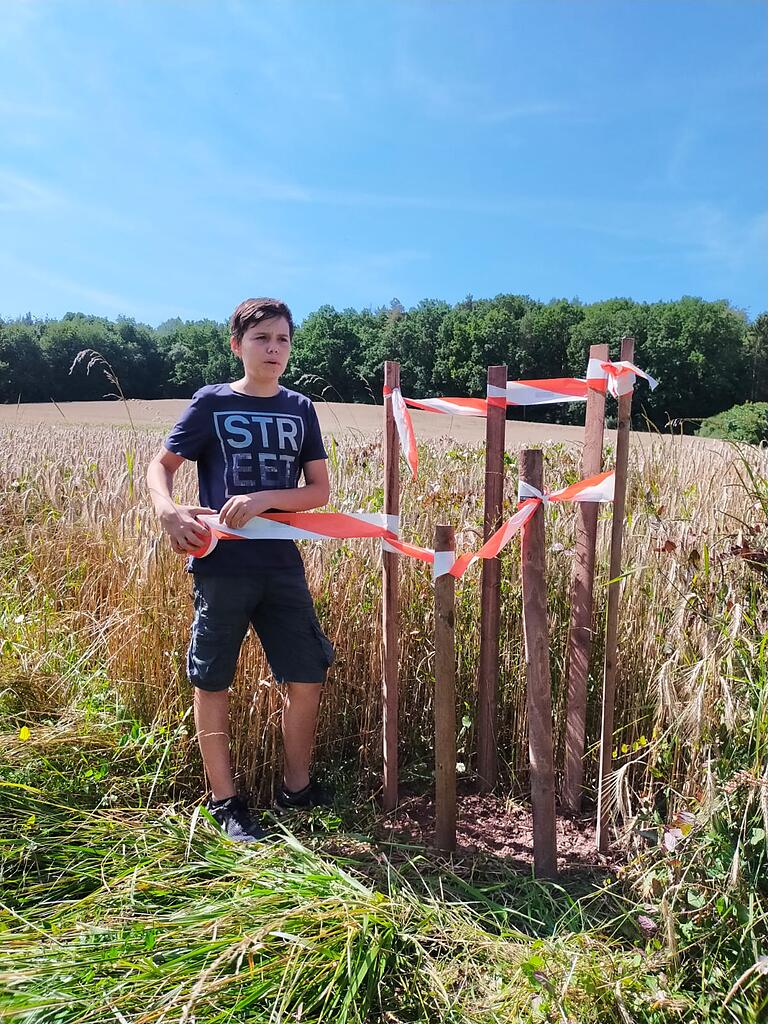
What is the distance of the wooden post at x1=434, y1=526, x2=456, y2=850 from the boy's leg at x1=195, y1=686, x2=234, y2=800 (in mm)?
771

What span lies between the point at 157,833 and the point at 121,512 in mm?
1845

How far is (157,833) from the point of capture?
2.30 meters

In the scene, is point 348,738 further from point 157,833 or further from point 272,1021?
point 272,1021

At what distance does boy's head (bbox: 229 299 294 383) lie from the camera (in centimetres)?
237

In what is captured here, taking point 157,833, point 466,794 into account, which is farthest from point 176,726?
point 466,794

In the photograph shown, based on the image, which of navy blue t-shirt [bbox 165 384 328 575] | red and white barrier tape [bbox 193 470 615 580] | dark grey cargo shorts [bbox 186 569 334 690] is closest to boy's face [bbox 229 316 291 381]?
navy blue t-shirt [bbox 165 384 328 575]

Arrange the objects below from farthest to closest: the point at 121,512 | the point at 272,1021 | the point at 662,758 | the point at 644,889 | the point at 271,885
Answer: the point at 121,512
the point at 662,758
the point at 271,885
the point at 644,889
the point at 272,1021

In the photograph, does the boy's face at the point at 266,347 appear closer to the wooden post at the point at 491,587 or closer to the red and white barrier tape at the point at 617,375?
the wooden post at the point at 491,587

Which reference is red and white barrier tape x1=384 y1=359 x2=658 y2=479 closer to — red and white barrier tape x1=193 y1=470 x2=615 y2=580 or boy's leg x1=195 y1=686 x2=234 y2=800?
red and white barrier tape x1=193 y1=470 x2=615 y2=580

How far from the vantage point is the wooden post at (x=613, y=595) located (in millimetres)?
2271

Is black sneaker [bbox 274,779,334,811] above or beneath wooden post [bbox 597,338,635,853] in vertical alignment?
beneath

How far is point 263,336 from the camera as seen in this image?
2.37 metres

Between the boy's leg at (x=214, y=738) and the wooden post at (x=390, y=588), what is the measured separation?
1.97ft

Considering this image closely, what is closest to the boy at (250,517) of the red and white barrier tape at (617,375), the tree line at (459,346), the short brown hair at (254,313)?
the short brown hair at (254,313)
